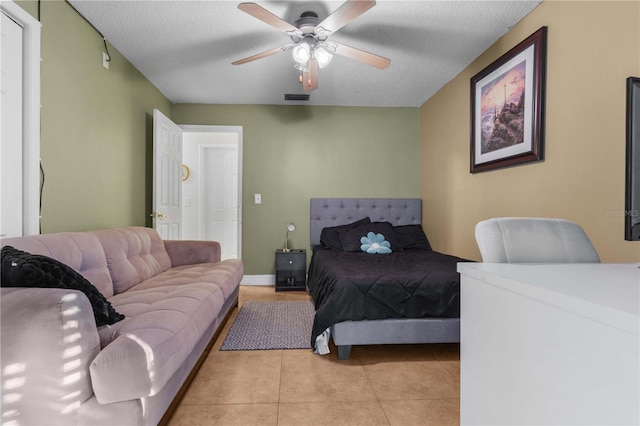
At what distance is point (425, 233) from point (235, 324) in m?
2.70

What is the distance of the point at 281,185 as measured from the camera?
4285 millimetres

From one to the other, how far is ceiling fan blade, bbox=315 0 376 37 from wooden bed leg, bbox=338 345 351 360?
2.15 meters

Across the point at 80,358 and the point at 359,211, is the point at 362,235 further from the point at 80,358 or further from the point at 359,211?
the point at 80,358

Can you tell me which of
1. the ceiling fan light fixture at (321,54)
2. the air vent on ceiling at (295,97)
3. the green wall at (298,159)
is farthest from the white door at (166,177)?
the ceiling fan light fixture at (321,54)

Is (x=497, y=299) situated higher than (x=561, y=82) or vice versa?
(x=561, y=82)

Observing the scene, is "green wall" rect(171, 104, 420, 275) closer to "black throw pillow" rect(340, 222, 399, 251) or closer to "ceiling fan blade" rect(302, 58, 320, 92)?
"black throw pillow" rect(340, 222, 399, 251)

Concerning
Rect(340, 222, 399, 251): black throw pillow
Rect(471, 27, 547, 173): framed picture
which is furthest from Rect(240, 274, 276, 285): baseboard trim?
Rect(471, 27, 547, 173): framed picture

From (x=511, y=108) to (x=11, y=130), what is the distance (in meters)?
3.41

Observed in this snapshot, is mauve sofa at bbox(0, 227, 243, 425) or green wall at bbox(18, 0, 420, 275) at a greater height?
green wall at bbox(18, 0, 420, 275)

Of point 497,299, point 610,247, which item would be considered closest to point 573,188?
point 610,247

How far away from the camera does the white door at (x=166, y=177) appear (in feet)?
10.7

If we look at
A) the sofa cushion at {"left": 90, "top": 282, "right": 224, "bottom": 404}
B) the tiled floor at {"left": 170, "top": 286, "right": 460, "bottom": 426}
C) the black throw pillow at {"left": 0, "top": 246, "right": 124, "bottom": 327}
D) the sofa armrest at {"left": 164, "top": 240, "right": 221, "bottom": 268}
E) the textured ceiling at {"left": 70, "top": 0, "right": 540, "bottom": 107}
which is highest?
the textured ceiling at {"left": 70, "top": 0, "right": 540, "bottom": 107}

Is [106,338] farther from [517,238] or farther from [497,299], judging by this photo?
[517,238]

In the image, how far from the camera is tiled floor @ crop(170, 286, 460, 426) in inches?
60.6
